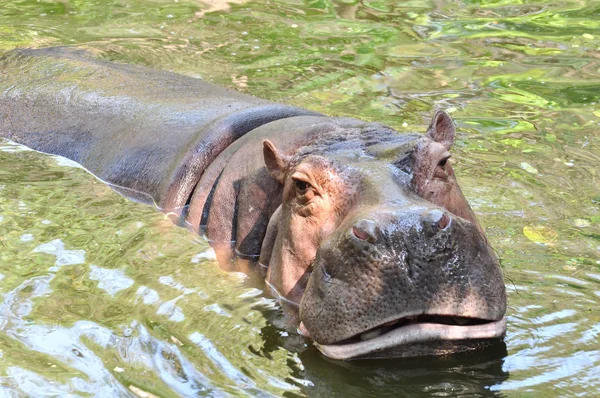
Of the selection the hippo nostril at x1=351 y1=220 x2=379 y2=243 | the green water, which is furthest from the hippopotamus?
the green water

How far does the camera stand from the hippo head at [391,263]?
428 centimetres

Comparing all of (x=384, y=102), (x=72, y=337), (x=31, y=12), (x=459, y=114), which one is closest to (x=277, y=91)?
(x=384, y=102)

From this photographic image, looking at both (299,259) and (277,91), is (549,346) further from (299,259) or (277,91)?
(277,91)

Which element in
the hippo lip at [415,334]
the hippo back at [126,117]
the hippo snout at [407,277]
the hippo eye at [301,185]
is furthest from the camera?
the hippo back at [126,117]

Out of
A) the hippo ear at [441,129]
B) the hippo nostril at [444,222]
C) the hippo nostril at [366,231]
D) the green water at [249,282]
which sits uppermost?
the hippo ear at [441,129]

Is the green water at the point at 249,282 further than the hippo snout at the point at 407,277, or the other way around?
the green water at the point at 249,282

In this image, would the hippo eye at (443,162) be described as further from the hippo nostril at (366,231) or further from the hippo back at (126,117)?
the hippo back at (126,117)

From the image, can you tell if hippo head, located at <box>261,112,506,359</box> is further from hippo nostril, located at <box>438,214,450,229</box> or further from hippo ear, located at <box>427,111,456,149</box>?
hippo ear, located at <box>427,111,456,149</box>

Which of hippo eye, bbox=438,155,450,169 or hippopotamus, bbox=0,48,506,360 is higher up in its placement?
hippo eye, bbox=438,155,450,169

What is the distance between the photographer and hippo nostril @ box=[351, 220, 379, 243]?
428 cm

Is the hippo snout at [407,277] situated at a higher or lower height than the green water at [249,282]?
higher

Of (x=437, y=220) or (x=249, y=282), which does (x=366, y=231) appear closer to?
(x=437, y=220)

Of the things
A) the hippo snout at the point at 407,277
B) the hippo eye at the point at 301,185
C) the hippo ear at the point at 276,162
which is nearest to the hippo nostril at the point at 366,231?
the hippo snout at the point at 407,277

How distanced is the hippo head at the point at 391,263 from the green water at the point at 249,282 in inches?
6.9
